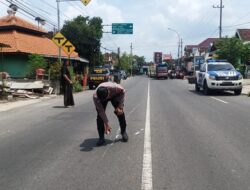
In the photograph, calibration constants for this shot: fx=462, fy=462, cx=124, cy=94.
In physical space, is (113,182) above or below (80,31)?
below

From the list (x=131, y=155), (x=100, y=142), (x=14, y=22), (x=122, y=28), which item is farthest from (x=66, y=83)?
(x=122, y=28)

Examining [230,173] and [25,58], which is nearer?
[230,173]

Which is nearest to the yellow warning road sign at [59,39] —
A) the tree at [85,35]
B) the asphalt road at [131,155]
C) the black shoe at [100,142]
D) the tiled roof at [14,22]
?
the tiled roof at [14,22]

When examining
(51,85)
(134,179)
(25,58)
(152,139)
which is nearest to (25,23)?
(25,58)

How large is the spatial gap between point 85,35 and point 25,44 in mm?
23755

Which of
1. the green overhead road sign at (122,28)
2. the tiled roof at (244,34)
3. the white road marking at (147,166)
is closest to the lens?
the white road marking at (147,166)

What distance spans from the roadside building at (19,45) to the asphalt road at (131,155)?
19.0 meters

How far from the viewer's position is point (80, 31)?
58.8 meters

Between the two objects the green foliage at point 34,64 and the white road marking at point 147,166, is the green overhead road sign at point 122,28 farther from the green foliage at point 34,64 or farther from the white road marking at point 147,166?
the white road marking at point 147,166

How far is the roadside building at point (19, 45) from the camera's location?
33.8 m

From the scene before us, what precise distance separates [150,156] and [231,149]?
161cm

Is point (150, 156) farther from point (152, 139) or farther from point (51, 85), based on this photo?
point (51, 85)

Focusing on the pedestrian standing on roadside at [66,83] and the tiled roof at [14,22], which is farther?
the tiled roof at [14,22]

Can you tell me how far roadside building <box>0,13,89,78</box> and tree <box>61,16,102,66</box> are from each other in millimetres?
13806
